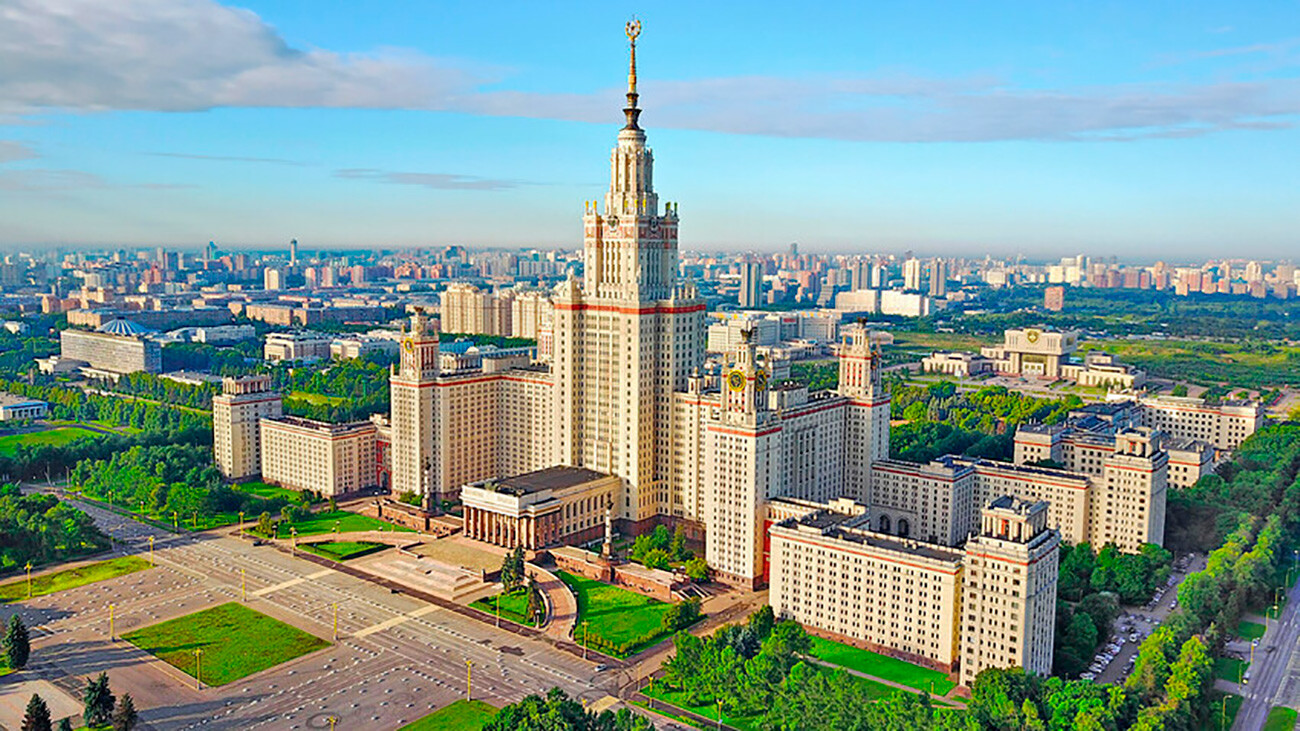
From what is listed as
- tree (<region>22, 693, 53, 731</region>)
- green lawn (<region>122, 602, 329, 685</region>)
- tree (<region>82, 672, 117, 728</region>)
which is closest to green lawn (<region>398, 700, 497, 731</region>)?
green lawn (<region>122, 602, 329, 685</region>)

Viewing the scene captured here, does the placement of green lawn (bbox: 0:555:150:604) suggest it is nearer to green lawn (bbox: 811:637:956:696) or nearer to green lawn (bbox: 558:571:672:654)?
green lawn (bbox: 558:571:672:654)

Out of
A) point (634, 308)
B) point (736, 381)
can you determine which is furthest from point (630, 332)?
point (736, 381)

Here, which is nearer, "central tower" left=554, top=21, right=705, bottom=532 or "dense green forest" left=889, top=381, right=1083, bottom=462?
"central tower" left=554, top=21, right=705, bottom=532

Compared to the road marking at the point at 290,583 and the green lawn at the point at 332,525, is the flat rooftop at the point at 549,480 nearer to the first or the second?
the green lawn at the point at 332,525

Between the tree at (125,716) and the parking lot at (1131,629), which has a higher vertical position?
the tree at (125,716)

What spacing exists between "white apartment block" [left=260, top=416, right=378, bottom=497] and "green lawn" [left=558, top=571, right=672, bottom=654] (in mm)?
35855

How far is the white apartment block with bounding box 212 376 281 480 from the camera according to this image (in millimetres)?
112312

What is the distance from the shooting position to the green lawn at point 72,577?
7824cm

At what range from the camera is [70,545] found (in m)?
86.7

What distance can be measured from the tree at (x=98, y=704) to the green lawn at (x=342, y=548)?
29943 mm

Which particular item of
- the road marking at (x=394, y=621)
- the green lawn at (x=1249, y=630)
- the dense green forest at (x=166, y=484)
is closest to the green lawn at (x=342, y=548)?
the dense green forest at (x=166, y=484)

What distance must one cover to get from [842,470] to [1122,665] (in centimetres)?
3281

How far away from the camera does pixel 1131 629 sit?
71812 millimetres

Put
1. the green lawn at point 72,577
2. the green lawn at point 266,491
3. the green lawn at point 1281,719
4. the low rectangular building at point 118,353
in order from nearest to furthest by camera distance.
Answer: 1. the green lawn at point 1281,719
2. the green lawn at point 72,577
3. the green lawn at point 266,491
4. the low rectangular building at point 118,353
